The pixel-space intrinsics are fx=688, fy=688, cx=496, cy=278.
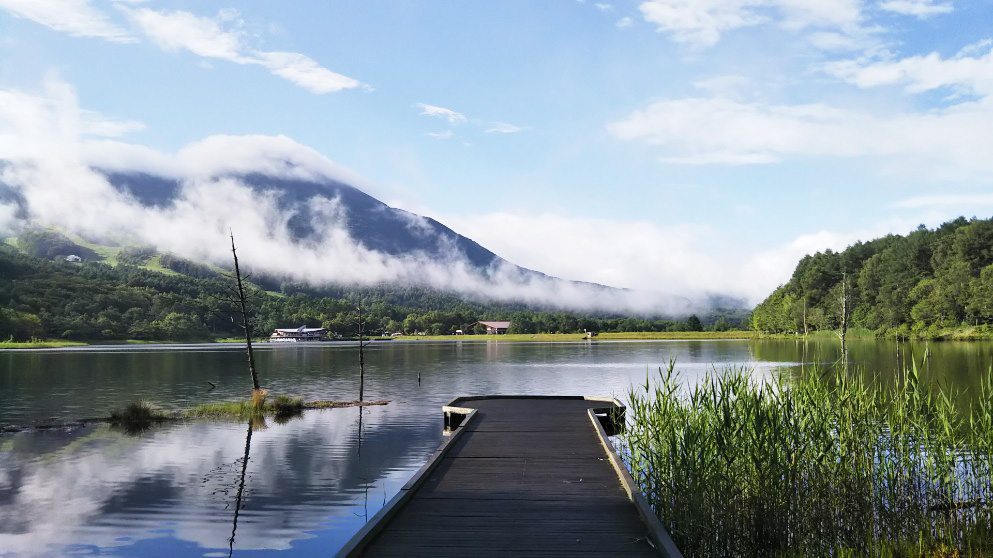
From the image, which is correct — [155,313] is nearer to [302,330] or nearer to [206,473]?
[302,330]

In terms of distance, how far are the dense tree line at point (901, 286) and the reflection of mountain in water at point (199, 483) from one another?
61890 mm

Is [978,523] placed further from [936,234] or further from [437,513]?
[936,234]

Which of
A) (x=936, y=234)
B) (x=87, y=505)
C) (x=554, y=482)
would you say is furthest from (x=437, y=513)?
(x=936, y=234)

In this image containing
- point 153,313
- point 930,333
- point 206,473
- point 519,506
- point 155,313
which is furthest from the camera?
point 155,313

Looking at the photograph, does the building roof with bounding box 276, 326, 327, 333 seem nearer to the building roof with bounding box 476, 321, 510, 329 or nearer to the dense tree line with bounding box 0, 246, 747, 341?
the dense tree line with bounding box 0, 246, 747, 341

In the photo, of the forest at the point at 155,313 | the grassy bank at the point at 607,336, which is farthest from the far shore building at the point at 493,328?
the grassy bank at the point at 607,336

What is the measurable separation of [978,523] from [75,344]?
128 meters

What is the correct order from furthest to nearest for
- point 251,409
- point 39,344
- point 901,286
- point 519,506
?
point 39,344 → point 901,286 → point 251,409 → point 519,506

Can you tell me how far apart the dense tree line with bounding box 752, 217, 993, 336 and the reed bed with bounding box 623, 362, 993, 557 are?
2551 inches

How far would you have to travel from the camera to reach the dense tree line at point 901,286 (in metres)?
87.1

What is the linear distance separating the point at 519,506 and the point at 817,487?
454 cm

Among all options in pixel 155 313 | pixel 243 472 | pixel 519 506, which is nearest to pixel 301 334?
pixel 155 313

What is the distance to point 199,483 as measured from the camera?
16.3 metres

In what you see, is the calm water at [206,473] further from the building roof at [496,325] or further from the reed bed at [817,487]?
the building roof at [496,325]
